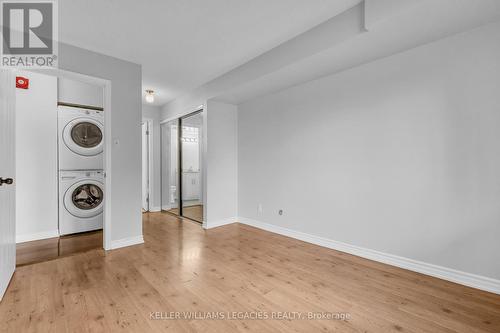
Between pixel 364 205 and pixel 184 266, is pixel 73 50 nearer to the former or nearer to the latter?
pixel 184 266

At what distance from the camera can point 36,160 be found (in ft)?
11.2

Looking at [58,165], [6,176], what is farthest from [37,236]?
[6,176]

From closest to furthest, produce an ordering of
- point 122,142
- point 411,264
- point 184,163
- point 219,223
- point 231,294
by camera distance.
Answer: point 231,294 < point 411,264 < point 122,142 < point 219,223 < point 184,163

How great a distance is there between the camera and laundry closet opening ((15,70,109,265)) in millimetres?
3303

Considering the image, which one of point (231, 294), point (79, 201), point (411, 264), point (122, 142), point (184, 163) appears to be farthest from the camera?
point (184, 163)

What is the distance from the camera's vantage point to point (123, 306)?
177 centimetres

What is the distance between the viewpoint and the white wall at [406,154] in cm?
197

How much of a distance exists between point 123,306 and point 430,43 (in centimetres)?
355

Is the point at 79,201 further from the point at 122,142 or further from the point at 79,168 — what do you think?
the point at 122,142

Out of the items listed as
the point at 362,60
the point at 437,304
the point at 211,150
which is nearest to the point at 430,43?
the point at 362,60

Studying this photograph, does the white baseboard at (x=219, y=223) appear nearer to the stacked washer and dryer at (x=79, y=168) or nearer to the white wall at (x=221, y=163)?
the white wall at (x=221, y=163)

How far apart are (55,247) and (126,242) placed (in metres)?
0.95

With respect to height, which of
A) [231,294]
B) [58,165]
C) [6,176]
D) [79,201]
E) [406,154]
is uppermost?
[406,154]

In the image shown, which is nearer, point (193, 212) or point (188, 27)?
point (188, 27)
